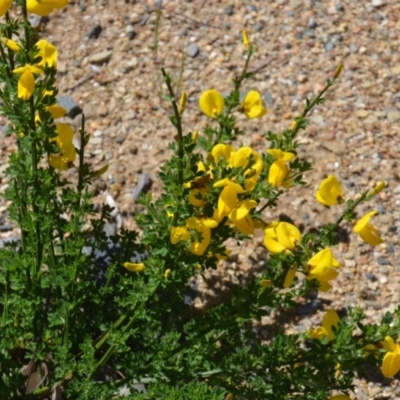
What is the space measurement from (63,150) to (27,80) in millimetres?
486

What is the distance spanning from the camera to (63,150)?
2.18 metres

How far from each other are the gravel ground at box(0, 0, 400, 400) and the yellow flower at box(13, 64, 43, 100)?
1546 mm

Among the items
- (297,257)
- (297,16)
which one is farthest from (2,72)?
(297,16)

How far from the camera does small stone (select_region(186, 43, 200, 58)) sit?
12.5 ft

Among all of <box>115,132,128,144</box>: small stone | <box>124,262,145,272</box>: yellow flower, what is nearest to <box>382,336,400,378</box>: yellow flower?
<box>124,262,145,272</box>: yellow flower

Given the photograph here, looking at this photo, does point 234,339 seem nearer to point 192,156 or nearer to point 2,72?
point 192,156

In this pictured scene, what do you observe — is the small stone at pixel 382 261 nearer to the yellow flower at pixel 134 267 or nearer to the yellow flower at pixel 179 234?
the yellow flower at pixel 134 267

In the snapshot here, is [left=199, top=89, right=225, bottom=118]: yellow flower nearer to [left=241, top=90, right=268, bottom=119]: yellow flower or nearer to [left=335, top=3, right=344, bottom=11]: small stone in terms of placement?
[left=241, top=90, right=268, bottom=119]: yellow flower

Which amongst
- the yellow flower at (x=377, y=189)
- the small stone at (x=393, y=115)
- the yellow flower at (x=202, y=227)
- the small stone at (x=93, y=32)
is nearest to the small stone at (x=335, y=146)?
the small stone at (x=393, y=115)

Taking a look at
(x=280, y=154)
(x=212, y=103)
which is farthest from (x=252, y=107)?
(x=280, y=154)

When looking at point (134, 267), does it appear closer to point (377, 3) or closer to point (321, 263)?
point (321, 263)

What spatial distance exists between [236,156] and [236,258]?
4.43ft

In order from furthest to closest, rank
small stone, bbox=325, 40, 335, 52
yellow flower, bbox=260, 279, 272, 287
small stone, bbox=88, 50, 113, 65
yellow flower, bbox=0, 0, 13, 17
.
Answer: small stone, bbox=325, 40, 335, 52, small stone, bbox=88, 50, 113, 65, yellow flower, bbox=260, 279, 272, 287, yellow flower, bbox=0, 0, 13, 17

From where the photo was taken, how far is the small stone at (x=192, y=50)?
3.81m
